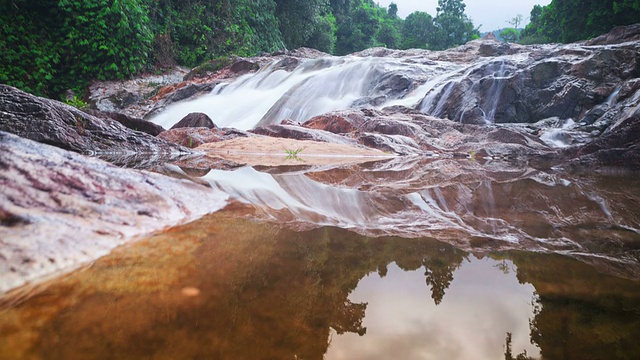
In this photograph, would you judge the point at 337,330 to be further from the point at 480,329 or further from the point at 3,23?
the point at 3,23

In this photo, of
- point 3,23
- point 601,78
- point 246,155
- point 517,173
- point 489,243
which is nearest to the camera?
point 489,243

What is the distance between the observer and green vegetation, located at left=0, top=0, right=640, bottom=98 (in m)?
11.4

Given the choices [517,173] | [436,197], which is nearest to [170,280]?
[436,197]

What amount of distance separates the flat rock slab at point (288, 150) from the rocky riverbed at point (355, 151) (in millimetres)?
53

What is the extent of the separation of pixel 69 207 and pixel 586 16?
944 inches

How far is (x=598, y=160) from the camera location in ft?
17.0

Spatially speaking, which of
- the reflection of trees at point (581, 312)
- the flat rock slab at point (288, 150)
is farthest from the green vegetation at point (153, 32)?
the reflection of trees at point (581, 312)

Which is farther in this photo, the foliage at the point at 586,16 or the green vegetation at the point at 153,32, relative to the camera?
the foliage at the point at 586,16

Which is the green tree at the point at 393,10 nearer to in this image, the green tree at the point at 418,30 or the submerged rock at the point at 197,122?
the green tree at the point at 418,30

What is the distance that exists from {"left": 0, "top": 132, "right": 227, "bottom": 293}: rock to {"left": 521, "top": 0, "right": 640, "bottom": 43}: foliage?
2000cm

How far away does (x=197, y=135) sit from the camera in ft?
21.2

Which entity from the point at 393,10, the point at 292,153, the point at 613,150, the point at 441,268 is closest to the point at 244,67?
the point at 292,153

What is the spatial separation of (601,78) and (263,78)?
9.94 m

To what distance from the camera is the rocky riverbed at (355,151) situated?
149 centimetres
